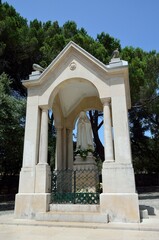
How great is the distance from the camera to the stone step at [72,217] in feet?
20.3

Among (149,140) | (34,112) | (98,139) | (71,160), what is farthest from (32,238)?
(149,140)

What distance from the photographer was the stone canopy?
6672 millimetres

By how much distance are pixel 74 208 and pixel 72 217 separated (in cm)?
74

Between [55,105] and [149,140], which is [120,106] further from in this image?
[149,140]

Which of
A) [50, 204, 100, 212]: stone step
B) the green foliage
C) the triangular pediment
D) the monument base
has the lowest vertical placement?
[50, 204, 100, 212]: stone step

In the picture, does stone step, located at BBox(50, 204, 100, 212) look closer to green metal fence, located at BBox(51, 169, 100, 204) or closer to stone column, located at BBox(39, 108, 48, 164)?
green metal fence, located at BBox(51, 169, 100, 204)

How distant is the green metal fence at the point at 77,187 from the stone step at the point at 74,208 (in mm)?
417

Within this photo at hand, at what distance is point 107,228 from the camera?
5.48 meters

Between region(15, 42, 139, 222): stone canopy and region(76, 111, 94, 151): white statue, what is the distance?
1546 millimetres

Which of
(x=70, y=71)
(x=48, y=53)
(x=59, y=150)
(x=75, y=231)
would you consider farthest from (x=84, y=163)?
(x=48, y=53)

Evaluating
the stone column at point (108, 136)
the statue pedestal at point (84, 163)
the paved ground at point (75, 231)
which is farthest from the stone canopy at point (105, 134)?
the statue pedestal at point (84, 163)

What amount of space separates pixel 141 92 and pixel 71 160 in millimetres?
9825

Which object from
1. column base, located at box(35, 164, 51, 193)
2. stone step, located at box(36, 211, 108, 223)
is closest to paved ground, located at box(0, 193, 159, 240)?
stone step, located at box(36, 211, 108, 223)

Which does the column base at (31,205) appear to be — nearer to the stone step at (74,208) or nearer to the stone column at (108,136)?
the stone step at (74,208)
